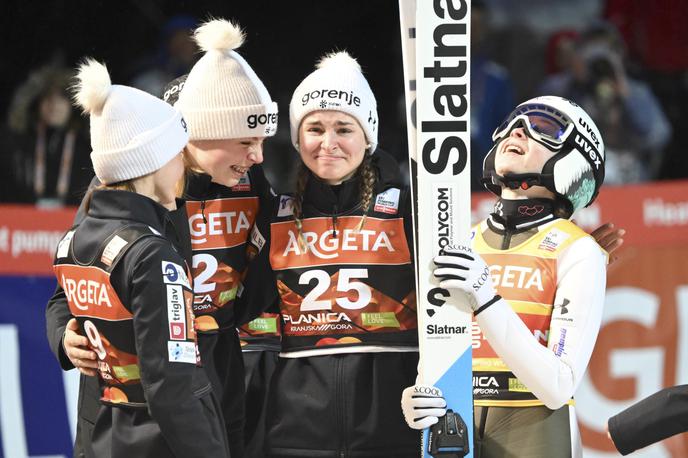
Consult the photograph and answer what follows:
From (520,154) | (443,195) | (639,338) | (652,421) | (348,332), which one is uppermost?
(520,154)

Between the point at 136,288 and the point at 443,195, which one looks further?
the point at 443,195

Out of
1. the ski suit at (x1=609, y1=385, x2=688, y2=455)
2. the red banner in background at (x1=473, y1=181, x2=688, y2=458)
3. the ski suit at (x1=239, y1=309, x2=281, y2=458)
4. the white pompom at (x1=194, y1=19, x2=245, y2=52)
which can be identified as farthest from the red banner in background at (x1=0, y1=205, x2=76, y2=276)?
the ski suit at (x1=609, y1=385, x2=688, y2=455)

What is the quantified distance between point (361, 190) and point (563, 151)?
669 mm

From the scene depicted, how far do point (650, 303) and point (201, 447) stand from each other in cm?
375

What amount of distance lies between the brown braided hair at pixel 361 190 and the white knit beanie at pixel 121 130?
0.60 m

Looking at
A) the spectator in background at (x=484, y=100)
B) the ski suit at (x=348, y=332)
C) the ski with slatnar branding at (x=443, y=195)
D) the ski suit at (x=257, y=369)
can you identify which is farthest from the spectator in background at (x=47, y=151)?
the ski with slatnar branding at (x=443, y=195)

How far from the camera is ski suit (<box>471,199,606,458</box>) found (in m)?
3.49

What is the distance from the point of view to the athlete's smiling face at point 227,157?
13.5 ft

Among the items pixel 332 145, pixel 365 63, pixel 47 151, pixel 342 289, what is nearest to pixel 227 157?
pixel 332 145

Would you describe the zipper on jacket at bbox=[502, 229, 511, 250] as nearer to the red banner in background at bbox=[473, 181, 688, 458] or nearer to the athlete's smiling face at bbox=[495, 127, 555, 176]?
the athlete's smiling face at bbox=[495, 127, 555, 176]

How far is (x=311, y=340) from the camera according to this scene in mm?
3979

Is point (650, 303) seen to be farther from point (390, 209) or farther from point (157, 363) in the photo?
point (157, 363)

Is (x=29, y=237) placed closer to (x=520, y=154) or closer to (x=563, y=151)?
(x=520, y=154)

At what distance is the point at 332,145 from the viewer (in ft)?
13.1
